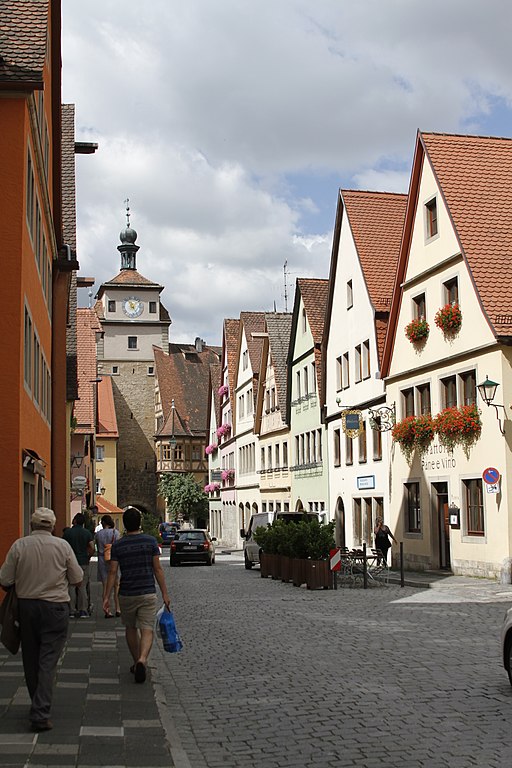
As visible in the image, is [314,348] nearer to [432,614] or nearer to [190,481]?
[432,614]

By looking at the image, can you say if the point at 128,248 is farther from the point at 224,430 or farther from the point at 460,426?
the point at 460,426

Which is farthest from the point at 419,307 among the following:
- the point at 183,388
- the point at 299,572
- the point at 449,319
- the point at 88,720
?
the point at 183,388

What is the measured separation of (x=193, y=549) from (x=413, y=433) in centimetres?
1245

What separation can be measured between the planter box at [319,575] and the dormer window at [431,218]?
32.5ft

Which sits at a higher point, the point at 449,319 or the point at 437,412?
the point at 449,319

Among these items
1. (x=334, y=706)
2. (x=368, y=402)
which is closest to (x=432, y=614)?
(x=334, y=706)

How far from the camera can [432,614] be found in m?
17.3

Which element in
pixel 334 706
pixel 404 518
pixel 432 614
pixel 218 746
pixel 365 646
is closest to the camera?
pixel 218 746

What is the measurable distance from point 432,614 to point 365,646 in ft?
14.7

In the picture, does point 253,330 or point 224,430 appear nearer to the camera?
point 253,330

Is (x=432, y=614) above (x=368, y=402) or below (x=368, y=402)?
below

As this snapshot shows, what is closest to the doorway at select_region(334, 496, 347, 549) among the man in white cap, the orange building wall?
the orange building wall

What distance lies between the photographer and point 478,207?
2725 cm

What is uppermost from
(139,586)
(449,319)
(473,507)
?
(449,319)
